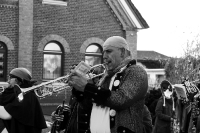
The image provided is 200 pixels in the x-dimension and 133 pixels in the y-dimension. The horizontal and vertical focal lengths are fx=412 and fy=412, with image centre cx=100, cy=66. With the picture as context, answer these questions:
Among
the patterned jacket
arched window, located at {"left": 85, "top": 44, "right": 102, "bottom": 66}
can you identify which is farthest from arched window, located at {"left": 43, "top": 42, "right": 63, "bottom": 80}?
the patterned jacket

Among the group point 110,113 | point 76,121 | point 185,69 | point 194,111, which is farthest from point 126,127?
point 185,69

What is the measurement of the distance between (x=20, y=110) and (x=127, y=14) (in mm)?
14733

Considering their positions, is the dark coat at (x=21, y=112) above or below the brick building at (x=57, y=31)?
below

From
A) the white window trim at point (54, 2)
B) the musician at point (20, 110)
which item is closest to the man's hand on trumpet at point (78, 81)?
the musician at point (20, 110)

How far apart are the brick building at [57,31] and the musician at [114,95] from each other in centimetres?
1367

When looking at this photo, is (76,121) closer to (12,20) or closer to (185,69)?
(12,20)

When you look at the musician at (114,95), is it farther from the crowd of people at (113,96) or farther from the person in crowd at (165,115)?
the person in crowd at (165,115)

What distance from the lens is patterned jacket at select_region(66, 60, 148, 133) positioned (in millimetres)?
3953

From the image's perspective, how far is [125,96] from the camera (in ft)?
13.0

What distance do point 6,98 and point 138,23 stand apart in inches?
583

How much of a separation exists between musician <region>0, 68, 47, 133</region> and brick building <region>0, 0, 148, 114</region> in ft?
37.4

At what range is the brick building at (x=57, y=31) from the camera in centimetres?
1753

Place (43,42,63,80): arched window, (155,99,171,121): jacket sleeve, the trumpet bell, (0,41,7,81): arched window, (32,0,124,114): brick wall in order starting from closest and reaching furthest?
1. (155,99,171,121): jacket sleeve
2. the trumpet bell
3. (0,41,7,81): arched window
4. (32,0,124,114): brick wall
5. (43,42,63,80): arched window

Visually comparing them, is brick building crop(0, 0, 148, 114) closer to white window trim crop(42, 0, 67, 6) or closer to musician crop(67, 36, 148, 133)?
white window trim crop(42, 0, 67, 6)
